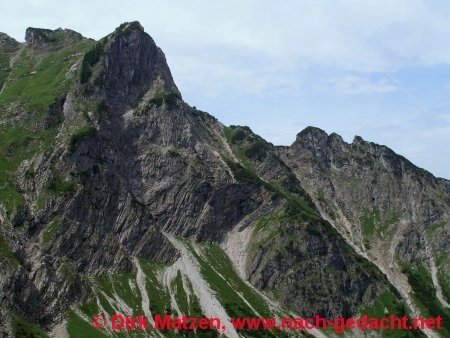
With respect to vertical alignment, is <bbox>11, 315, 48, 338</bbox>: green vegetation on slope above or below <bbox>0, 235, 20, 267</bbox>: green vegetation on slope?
below

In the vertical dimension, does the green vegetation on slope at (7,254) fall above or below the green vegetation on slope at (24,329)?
above

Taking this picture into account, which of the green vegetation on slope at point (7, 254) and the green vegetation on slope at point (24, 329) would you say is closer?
the green vegetation on slope at point (24, 329)

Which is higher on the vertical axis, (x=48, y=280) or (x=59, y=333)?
(x=48, y=280)

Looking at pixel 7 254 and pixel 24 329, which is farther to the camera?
pixel 7 254

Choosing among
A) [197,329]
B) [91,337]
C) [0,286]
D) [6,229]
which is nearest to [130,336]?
[91,337]

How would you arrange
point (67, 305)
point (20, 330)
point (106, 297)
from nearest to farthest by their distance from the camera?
point (20, 330) < point (67, 305) < point (106, 297)

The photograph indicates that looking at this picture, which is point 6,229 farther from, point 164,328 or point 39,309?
point 164,328

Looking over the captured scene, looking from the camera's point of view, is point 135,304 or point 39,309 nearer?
point 39,309

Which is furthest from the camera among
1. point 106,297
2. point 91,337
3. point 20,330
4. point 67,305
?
point 106,297

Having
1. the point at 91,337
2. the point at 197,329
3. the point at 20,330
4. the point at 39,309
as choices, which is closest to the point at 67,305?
the point at 39,309

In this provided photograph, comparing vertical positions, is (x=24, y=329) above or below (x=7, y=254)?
below

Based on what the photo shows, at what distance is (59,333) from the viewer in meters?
171

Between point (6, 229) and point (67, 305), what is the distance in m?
37.4

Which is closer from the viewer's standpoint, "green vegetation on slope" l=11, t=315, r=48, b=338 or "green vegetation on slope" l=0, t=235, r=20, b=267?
"green vegetation on slope" l=11, t=315, r=48, b=338
